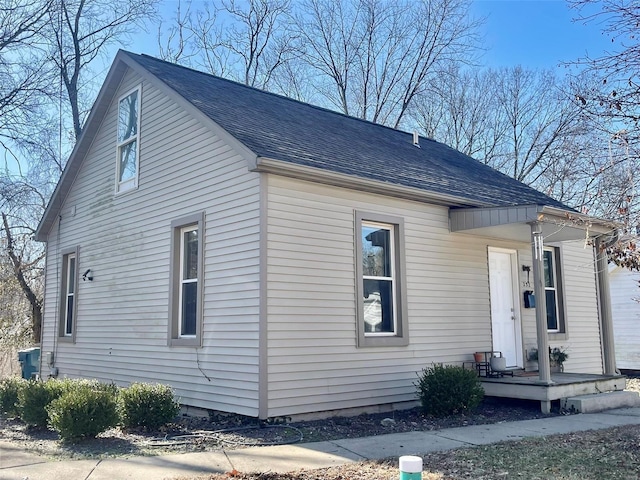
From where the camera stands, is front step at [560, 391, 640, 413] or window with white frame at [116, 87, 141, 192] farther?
window with white frame at [116, 87, 141, 192]

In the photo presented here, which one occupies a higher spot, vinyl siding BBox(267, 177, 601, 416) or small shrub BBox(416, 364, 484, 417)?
vinyl siding BBox(267, 177, 601, 416)

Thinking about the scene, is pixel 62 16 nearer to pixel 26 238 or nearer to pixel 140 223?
pixel 26 238

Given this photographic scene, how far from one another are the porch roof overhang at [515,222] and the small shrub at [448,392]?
2.39 metres

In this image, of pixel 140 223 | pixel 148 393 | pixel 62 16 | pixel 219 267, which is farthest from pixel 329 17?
pixel 148 393

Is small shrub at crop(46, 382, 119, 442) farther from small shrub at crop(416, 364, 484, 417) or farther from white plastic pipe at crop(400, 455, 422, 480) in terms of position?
white plastic pipe at crop(400, 455, 422, 480)

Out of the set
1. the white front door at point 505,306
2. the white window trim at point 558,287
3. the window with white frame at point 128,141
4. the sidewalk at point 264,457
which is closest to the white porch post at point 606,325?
the white window trim at point 558,287

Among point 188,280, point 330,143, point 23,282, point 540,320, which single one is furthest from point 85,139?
point 23,282

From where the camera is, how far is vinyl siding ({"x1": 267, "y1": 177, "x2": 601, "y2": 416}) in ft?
25.2

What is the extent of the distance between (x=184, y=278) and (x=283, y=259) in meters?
2.21

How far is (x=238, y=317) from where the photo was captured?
7.86m

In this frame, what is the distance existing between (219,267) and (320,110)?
583cm

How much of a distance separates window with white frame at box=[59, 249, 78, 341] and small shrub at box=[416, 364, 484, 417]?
771 centimetres

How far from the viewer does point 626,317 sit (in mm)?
18266

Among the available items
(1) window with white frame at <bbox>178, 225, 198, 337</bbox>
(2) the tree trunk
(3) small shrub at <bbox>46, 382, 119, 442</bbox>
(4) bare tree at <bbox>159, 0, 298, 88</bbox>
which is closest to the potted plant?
(1) window with white frame at <bbox>178, 225, 198, 337</bbox>
